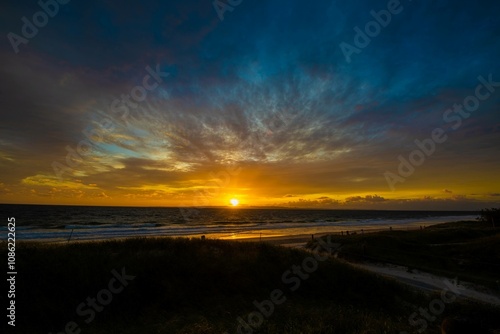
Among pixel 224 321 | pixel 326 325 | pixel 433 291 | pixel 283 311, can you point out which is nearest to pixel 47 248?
pixel 224 321

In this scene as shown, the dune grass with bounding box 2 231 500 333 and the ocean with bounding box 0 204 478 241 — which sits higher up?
the ocean with bounding box 0 204 478 241

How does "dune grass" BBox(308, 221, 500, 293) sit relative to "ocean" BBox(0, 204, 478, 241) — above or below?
below

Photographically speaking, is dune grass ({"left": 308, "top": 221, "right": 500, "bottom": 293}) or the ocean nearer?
dune grass ({"left": 308, "top": 221, "right": 500, "bottom": 293})

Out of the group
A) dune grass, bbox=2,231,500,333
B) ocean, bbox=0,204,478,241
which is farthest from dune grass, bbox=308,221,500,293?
ocean, bbox=0,204,478,241

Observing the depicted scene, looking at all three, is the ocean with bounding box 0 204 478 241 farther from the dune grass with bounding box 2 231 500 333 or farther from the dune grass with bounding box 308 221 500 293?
the dune grass with bounding box 308 221 500 293

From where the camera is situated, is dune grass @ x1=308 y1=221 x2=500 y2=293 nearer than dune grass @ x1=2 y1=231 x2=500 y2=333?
No

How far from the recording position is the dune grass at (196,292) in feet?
32.3

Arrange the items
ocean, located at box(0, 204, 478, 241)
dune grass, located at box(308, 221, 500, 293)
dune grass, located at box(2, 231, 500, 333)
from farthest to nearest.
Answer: ocean, located at box(0, 204, 478, 241) → dune grass, located at box(308, 221, 500, 293) → dune grass, located at box(2, 231, 500, 333)

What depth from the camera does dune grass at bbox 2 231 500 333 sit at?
32.3 feet

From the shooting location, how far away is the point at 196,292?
1278 cm

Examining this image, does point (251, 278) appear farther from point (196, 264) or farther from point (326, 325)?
point (326, 325)

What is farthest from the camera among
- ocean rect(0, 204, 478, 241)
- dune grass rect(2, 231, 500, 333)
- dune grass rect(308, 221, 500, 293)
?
ocean rect(0, 204, 478, 241)

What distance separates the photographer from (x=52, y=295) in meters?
10.9

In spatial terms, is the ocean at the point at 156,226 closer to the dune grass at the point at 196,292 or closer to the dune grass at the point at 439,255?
the dune grass at the point at 196,292
